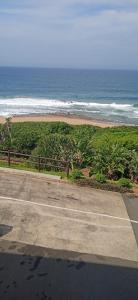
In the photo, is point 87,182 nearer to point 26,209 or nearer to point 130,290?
point 26,209

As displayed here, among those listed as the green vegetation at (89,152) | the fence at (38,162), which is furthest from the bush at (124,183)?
the fence at (38,162)

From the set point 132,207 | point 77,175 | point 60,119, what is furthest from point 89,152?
point 60,119

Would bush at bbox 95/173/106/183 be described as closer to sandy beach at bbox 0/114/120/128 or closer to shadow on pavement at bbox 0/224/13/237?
shadow on pavement at bbox 0/224/13/237


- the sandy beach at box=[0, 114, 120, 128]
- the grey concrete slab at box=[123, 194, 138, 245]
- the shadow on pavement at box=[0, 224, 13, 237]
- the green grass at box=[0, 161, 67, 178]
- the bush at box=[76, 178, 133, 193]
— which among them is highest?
the green grass at box=[0, 161, 67, 178]

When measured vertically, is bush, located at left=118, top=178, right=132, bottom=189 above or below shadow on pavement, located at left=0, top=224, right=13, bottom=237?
above

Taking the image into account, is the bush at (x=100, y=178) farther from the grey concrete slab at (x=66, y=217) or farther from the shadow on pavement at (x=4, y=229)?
the shadow on pavement at (x=4, y=229)

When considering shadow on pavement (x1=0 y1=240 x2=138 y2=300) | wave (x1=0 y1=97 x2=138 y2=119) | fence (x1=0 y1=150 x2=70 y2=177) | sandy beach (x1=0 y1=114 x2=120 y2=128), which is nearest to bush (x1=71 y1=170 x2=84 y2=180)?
fence (x1=0 y1=150 x2=70 y2=177)

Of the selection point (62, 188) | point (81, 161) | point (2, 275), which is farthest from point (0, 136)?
point (2, 275)
